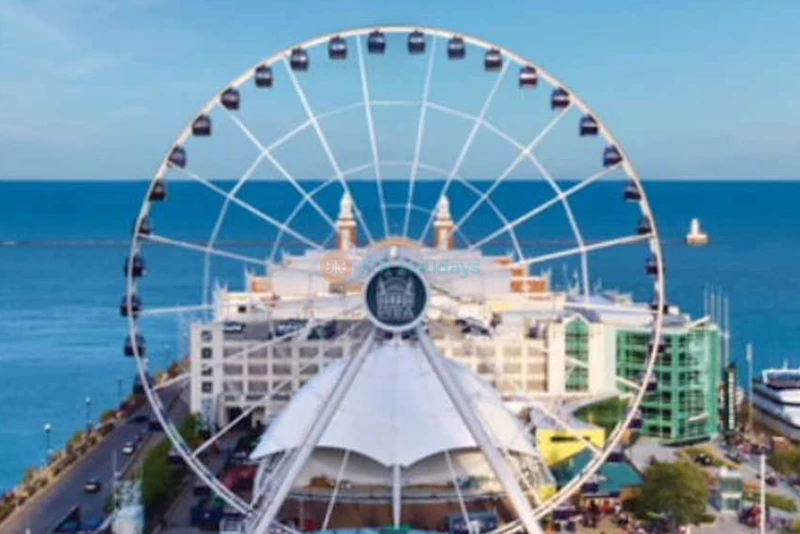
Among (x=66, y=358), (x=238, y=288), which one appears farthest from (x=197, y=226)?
(x=66, y=358)

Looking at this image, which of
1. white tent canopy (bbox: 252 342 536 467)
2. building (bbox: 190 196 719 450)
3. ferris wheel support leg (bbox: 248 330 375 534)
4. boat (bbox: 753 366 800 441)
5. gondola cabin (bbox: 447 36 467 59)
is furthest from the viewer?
boat (bbox: 753 366 800 441)

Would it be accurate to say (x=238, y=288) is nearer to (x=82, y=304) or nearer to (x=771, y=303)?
(x=82, y=304)

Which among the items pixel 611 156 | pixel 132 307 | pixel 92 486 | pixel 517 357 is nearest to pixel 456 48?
pixel 611 156

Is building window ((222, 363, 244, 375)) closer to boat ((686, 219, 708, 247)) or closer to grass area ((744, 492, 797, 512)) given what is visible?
grass area ((744, 492, 797, 512))

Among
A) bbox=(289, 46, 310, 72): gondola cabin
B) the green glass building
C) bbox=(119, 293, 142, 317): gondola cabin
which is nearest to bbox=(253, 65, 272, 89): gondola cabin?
bbox=(289, 46, 310, 72): gondola cabin

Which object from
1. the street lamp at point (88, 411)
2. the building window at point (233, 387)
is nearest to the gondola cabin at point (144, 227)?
the building window at point (233, 387)

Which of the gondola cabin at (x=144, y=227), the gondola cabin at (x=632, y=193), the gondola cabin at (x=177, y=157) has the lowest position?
the gondola cabin at (x=144, y=227)

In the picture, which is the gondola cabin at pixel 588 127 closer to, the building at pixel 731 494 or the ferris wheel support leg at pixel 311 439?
the ferris wheel support leg at pixel 311 439
